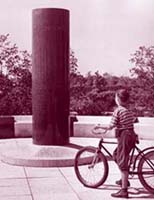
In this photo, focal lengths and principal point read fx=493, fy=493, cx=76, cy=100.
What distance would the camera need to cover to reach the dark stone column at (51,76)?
11.3 metres

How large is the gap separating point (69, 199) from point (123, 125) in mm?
1380

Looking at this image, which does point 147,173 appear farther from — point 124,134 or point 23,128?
point 23,128

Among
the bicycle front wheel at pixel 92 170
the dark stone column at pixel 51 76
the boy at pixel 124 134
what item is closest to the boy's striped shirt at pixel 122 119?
the boy at pixel 124 134

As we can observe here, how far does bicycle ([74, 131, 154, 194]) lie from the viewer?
7629mm

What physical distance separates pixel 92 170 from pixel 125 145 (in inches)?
46.2

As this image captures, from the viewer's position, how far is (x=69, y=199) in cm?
740

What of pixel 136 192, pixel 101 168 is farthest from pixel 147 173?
pixel 101 168

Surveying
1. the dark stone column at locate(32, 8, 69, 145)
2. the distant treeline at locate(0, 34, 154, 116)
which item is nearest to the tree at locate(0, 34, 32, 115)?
the distant treeline at locate(0, 34, 154, 116)

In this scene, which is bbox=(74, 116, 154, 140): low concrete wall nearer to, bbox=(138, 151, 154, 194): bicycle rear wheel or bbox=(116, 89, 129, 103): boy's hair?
bbox=(138, 151, 154, 194): bicycle rear wheel

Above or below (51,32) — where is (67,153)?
below

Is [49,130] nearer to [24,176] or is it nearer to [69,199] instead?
[24,176]

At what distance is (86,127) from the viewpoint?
14602 mm

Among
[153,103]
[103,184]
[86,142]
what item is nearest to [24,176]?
[103,184]

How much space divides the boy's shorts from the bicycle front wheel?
1.21 ft
